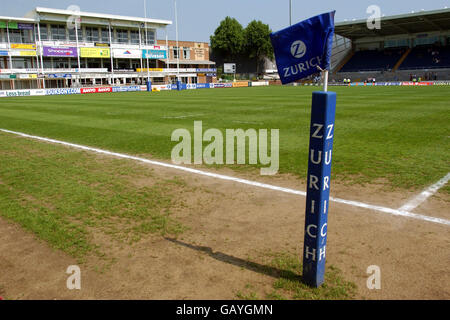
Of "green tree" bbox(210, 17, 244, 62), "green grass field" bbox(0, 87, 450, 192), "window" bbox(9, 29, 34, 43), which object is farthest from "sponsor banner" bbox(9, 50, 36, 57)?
"green grass field" bbox(0, 87, 450, 192)

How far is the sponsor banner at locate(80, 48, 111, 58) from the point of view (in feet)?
220

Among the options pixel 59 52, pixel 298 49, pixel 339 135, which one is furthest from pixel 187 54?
pixel 298 49

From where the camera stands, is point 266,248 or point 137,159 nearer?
point 266,248

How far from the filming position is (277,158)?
8.80 metres

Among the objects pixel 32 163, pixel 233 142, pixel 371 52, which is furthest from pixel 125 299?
pixel 371 52

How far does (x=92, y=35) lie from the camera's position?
7581 centimetres

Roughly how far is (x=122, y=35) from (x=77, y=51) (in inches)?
894

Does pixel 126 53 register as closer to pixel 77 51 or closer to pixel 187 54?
pixel 77 51

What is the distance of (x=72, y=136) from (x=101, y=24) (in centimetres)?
7017

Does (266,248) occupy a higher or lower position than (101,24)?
lower

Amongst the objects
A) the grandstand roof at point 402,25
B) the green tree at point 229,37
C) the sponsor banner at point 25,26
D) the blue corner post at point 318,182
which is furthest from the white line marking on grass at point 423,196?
the green tree at point 229,37

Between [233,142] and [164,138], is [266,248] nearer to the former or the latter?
[233,142]

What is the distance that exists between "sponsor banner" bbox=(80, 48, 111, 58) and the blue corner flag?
7085 centimetres
